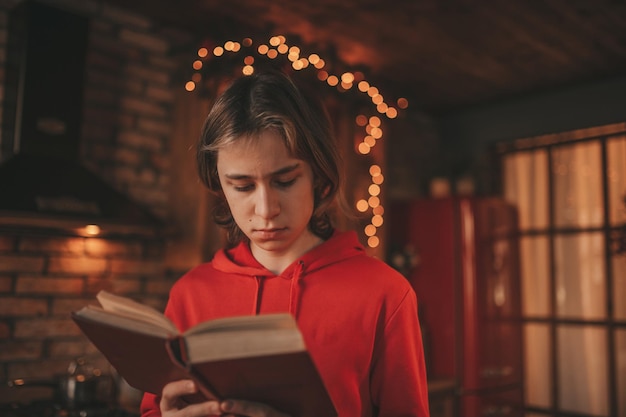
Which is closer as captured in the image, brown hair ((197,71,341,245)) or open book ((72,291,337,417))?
open book ((72,291,337,417))

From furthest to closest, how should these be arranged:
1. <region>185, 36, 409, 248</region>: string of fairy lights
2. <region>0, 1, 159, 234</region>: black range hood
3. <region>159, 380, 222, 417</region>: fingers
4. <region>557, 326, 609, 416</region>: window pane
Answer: <region>557, 326, 609, 416</region>: window pane < <region>185, 36, 409, 248</region>: string of fairy lights < <region>0, 1, 159, 234</region>: black range hood < <region>159, 380, 222, 417</region>: fingers

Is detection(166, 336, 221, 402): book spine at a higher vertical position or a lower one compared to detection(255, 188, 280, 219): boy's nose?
lower

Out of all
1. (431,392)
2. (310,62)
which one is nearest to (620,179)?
(431,392)

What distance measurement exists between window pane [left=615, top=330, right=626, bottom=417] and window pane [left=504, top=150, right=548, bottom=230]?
0.76m

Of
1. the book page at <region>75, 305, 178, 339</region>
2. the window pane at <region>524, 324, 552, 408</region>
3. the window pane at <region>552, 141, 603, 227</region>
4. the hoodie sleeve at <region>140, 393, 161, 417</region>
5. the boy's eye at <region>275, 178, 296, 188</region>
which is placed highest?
the window pane at <region>552, 141, 603, 227</region>

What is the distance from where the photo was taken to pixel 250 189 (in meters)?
1.04

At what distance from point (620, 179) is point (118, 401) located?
9.38ft

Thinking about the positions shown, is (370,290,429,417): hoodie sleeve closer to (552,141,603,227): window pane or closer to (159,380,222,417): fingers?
(159,380,222,417): fingers

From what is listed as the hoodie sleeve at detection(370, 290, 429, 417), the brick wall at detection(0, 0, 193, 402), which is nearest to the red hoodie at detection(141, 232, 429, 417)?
the hoodie sleeve at detection(370, 290, 429, 417)

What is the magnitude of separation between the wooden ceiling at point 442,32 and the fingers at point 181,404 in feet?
6.23

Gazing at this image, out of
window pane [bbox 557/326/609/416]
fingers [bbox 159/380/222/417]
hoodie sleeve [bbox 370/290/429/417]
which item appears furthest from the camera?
window pane [bbox 557/326/609/416]

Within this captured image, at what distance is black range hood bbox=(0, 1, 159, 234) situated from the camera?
214 cm

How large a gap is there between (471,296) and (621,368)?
916 millimetres

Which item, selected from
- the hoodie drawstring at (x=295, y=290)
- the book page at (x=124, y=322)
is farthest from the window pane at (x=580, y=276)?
the book page at (x=124, y=322)
